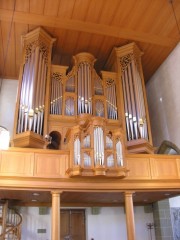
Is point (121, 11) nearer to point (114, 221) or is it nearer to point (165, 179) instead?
point (165, 179)

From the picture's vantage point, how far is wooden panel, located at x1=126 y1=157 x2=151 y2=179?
25.9 ft

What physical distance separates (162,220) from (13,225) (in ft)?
17.4

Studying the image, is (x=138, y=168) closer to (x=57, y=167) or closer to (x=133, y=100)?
(x=57, y=167)

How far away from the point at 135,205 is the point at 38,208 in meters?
3.69

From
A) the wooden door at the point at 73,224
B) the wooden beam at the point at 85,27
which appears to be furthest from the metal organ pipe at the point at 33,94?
the wooden door at the point at 73,224

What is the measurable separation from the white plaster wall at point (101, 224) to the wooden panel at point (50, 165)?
120 inches

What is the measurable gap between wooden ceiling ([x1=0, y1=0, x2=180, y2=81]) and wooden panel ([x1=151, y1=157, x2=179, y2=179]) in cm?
475

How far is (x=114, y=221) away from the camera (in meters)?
10.3

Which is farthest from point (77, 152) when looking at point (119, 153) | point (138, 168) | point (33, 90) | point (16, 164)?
point (33, 90)

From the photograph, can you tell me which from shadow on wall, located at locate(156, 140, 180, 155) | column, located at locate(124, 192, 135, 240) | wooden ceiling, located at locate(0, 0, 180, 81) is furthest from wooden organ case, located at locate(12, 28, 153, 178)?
shadow on wall, located at locate(156, 140, 180, 155)

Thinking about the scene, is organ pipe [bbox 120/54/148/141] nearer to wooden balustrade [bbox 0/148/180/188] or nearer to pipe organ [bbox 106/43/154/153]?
pipe organ [bbox 106/43/154/153]

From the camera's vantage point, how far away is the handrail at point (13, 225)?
330 inches

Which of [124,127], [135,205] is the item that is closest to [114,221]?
[135,205]

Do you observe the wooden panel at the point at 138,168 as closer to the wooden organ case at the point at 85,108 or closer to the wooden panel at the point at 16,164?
the wooden organ case at the point at 85,108
